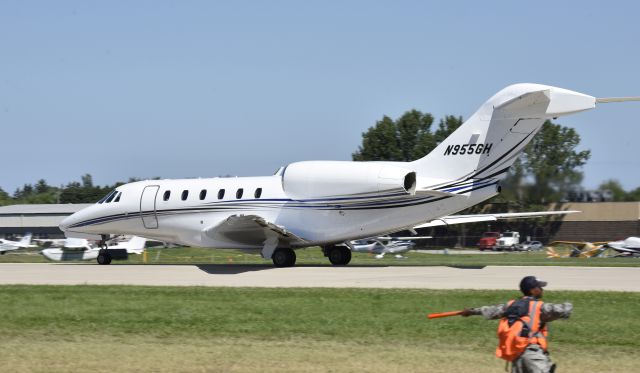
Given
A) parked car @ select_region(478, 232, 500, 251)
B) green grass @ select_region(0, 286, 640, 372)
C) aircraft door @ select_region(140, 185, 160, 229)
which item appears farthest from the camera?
parked car @ select_region(478, 232, 500, 251)

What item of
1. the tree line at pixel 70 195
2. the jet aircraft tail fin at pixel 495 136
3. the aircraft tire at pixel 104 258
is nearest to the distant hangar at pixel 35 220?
the tree line at pixel 70 195

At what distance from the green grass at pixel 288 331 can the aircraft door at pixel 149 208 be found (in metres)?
12.2

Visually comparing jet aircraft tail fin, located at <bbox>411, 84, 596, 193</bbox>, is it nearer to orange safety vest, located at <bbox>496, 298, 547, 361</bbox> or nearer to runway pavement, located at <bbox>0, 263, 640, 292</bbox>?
runway pavement, located at <bbox>0, 263, 640, 292</bbox>

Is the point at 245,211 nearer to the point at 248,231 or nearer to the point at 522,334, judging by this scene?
the point at 248,231

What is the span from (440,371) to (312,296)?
7970 millimetres

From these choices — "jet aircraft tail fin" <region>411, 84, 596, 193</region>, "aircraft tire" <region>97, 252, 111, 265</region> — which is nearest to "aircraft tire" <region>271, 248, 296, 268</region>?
"jet aircraft tail fin" <region>411, 84, 596, 193</region>

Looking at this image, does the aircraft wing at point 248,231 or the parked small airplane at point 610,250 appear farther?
the parked small airplane at point 610,250

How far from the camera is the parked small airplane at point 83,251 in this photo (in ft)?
143

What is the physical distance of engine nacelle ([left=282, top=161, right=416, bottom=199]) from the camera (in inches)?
1094

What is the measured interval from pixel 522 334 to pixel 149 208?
25.7 m

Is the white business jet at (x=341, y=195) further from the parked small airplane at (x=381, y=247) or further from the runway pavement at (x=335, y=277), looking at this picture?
the parked small airplane at (x=381, y=247)

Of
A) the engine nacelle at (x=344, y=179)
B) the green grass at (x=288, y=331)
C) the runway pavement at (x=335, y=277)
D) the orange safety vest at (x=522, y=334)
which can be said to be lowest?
the green grass at (x=288, y=331)

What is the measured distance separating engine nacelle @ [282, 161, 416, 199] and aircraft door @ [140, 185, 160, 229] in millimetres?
5610

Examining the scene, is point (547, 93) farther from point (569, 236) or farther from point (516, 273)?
point (569, 236)
